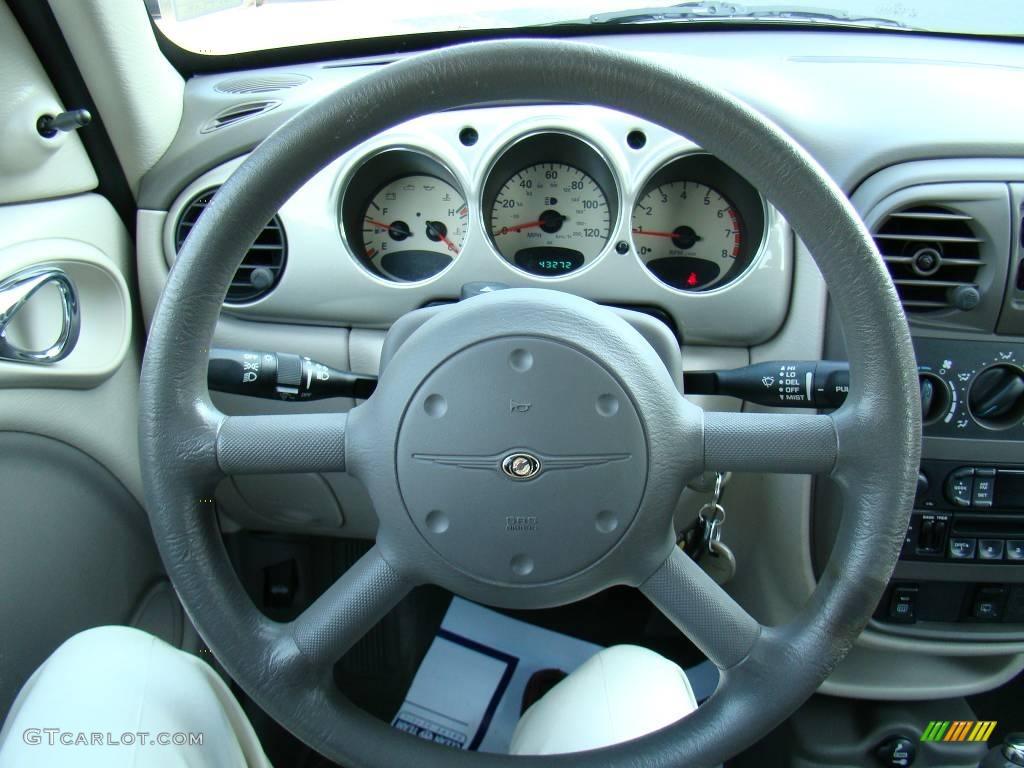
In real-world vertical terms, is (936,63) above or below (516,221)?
above

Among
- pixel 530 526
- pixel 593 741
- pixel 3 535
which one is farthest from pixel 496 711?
pixel 530 526

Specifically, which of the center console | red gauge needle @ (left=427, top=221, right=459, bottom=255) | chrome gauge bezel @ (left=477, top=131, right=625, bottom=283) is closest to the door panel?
red gauge needle @ (left=427, top=221, right=459, bottom=255)

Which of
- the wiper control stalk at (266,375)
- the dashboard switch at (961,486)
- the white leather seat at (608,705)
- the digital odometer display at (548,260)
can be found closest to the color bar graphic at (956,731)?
the dashboard switch at (961,486)

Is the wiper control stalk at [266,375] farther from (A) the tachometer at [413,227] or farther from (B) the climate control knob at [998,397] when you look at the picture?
(B) the climate control knob at [998,397]

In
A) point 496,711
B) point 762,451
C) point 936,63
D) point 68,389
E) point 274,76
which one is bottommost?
point 496,711

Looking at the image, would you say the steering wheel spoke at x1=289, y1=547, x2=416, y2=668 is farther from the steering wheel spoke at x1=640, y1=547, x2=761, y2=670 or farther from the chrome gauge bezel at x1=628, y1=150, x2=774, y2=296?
the chrome gauge bezel at x1=628, y1=150, x2=774, y2=296

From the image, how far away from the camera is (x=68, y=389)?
1.24 m

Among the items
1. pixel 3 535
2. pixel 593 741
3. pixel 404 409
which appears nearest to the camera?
pixel 404 409

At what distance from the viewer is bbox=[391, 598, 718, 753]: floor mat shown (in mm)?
1742

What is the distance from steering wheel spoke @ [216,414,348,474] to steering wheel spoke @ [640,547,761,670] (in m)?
0.32

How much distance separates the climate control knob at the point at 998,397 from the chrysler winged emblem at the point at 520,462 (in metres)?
0.79

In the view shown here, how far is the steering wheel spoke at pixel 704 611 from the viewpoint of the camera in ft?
2.60

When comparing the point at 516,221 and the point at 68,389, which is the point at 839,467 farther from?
the point at 68,389

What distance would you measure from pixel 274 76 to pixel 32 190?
1.62 feet
